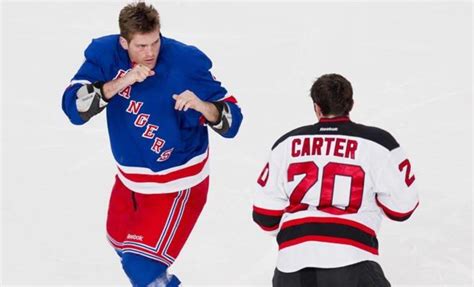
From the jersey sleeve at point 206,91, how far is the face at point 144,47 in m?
0.16

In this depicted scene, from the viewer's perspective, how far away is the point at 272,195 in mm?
3428

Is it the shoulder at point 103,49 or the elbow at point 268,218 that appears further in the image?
the shoulder at point 103,49

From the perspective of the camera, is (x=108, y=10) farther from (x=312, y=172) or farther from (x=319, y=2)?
(x=312, y=172)

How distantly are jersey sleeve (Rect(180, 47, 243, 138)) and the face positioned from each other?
16 cm

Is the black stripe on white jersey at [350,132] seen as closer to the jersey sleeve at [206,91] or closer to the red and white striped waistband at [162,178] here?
the jersey sleeve at [206,91]

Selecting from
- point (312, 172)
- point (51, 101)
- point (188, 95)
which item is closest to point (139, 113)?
point (188, 95)

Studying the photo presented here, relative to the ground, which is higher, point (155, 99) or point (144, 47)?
point (144, 47)

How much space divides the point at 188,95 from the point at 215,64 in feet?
10.6

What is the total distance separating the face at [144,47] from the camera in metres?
3.85

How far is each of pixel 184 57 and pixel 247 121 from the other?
Answer: 87.7 inches

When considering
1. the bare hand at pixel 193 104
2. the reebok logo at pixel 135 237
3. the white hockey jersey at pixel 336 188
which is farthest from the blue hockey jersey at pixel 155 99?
the white hockey jersey at pixel 336 188

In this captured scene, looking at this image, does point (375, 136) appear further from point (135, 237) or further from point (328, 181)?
point (135, 237)

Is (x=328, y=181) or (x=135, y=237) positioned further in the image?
(x=135, y=237)

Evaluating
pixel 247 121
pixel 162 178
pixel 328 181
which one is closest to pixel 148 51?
pixel 162 178
